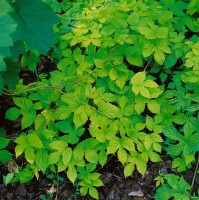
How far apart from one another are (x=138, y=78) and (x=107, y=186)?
0.82 metres

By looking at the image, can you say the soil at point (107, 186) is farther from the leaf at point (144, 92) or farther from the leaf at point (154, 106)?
the leaf at point (144, 92)

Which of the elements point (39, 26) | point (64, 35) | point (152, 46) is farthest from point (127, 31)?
point (39, 26)

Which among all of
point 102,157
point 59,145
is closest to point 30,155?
point 59,145

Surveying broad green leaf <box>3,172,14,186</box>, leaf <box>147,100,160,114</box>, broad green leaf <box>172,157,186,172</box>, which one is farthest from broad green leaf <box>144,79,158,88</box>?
broad green leaf <box>3,172,14,186</box>

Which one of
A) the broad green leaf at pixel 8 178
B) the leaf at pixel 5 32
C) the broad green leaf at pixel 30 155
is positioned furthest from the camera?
the broad green leaf at pixel 8 178

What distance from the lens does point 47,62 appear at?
3182 millimetres

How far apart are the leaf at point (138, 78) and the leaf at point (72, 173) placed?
2.48 feet

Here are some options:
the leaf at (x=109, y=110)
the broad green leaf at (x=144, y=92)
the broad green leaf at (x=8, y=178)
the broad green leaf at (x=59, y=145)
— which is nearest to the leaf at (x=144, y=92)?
the broad green leaf at (x=144, y=92)

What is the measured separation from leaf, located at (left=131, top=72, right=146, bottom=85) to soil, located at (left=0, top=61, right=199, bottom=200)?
0.61 meters

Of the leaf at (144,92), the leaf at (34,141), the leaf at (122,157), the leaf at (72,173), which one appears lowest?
the leaf at (72,173)

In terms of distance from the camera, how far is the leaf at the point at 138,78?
8.23 feet

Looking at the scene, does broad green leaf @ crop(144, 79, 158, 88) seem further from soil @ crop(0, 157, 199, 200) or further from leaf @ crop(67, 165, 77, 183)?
leaf @ crop(67, 165, 77, 183)

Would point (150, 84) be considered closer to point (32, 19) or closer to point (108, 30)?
point (108, 30)

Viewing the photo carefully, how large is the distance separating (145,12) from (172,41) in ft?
1.14
